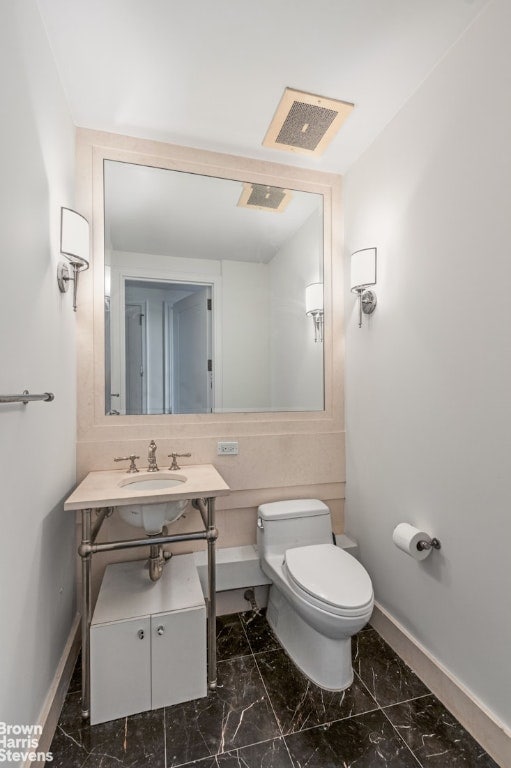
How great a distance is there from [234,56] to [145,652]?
2.34 m

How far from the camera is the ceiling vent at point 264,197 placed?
6.79ft

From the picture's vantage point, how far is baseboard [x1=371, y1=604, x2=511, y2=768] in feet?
3.85

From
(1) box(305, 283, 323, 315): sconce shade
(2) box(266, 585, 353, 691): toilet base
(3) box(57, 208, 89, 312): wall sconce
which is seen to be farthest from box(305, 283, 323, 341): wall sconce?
(2) box(266, 585, 353, 691): toilet base

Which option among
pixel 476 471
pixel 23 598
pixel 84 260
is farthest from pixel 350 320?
pixel 23 598

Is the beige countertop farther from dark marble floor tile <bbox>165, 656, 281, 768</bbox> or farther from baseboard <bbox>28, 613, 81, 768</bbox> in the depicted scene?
dark marble floor tile <bbox>165, 656, 281, 768</bbox>

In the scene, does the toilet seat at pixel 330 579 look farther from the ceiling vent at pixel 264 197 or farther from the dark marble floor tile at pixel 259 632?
the ceiling vent at pixel 264 197

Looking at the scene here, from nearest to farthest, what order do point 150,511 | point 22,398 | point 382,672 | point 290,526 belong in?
point 22,398 < point 150,511 < point 382,672 < point 290,526

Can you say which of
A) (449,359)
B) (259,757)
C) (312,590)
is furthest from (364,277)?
(259,757)

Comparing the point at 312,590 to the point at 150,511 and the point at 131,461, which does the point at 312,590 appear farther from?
the point at 131,461

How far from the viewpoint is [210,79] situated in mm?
1531

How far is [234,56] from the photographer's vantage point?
1432 mm

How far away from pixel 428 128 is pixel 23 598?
2242 millimetres

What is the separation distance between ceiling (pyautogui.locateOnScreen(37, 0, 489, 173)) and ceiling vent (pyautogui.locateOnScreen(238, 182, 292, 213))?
0.27m

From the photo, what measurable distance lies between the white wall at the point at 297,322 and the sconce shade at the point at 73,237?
3.33ft
